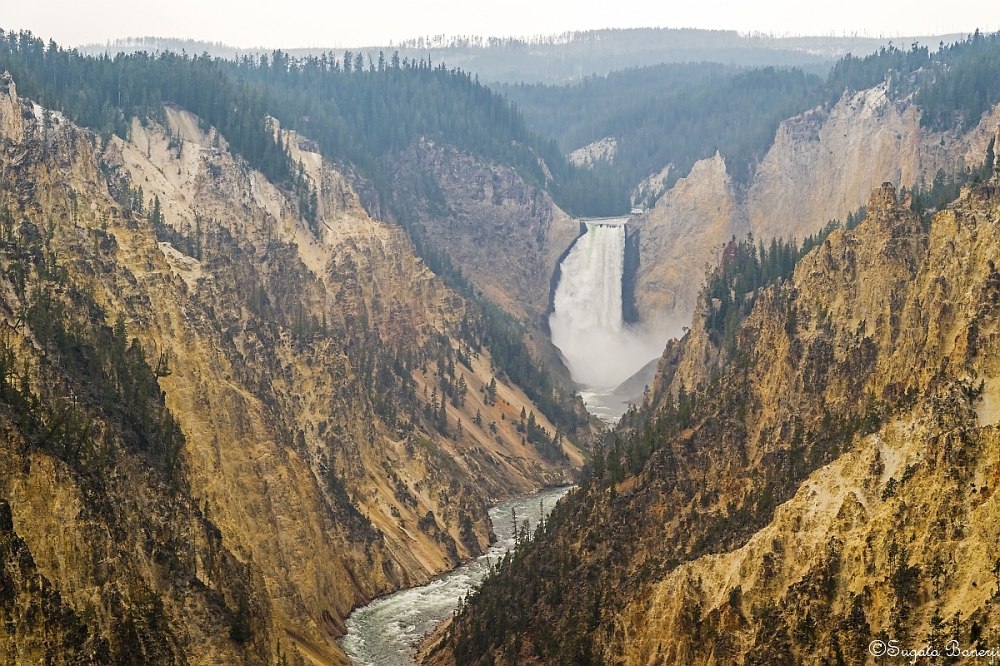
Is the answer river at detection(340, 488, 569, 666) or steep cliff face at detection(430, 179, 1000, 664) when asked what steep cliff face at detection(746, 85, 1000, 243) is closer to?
river at detection(340, 488, 569, 666)

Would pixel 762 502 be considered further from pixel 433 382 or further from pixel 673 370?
pixel 433 382

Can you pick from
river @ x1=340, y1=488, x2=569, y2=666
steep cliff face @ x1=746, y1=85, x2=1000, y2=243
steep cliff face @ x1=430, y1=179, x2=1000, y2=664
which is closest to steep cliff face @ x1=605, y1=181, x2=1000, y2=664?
steep cliff face @ x1=430, y1=179, x2=1000, y2=664

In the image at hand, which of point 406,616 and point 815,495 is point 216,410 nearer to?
point 406,616

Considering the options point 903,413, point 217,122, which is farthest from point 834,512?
point 217,122

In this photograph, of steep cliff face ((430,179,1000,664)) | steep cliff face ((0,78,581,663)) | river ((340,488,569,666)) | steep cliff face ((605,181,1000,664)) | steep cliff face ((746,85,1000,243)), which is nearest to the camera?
steep cliff face ((605,181,1000,664))

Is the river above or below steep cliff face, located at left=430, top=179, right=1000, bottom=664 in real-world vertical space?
below

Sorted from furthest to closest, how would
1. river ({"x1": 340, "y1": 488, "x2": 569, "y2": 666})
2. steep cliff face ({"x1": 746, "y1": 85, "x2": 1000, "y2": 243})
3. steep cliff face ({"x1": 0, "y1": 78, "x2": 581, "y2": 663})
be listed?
1. steep cliff face ({"x1": 746, "y1": 85, "x2": 1000, "y2": 243})
2. river ({"x1": 340, "y1": 488, "x2": 569, "y2": 666})
3. steep cliff face ({"x1": 0, "y1": 78, "x2": 581, "y2": 663})

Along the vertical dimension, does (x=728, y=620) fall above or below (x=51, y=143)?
below

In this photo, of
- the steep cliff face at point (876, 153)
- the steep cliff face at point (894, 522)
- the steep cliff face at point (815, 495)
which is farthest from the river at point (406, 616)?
the steep cliff face at point (876, 153)
